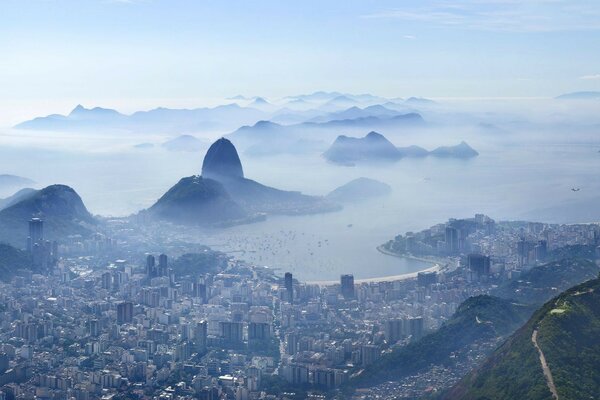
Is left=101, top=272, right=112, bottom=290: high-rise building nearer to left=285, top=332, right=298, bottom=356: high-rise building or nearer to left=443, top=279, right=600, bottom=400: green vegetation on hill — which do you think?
left=285, top=332, right=298, bottom=356: high-rise building

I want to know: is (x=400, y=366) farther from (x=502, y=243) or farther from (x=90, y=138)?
(x=90, y=138)

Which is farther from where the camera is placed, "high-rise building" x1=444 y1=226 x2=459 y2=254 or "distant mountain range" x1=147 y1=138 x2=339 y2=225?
"distant mountain range" x1=147 y1=138 x2=339 y2=225

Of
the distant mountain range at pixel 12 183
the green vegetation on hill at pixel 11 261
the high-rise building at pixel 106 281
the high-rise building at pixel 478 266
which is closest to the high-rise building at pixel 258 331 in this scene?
the high-rise building at pixel 106 281

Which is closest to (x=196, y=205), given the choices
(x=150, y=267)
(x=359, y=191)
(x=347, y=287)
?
(x=359, y=191)

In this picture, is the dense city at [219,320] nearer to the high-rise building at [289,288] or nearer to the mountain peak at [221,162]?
the high-rise building at [289,288]

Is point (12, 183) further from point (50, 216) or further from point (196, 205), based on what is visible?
point (50, 216)

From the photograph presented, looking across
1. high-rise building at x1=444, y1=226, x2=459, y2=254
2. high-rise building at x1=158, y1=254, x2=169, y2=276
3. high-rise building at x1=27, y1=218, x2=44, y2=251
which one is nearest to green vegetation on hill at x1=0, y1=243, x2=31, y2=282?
high-rise building at x1=27, y1=218, x2=44, y2=251

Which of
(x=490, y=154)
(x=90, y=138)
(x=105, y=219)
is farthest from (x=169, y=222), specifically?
(x=90, y=138)
